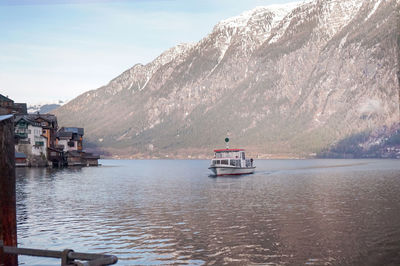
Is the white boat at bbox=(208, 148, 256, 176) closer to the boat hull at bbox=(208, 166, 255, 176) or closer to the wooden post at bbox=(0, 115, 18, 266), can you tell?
the boat hull at bbox=(208, 166, 255, 176)

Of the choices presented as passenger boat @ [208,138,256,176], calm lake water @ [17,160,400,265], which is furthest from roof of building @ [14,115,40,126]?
calm lake water @ [17,160,400,265]

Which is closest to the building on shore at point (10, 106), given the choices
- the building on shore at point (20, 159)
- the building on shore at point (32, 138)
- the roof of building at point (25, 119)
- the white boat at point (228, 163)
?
the building on shore at point (32, 138)

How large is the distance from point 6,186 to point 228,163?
12295cm

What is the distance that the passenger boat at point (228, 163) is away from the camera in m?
138

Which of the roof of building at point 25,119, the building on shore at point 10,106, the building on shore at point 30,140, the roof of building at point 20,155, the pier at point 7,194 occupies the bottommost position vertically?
the pier at point 7,194

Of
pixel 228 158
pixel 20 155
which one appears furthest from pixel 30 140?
pixel 228 158

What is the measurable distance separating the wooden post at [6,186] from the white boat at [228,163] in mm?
118403

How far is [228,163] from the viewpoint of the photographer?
459ft

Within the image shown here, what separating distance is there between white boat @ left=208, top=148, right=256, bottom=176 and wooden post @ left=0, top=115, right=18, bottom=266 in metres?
118

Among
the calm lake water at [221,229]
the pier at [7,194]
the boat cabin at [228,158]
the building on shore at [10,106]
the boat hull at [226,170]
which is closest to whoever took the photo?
the pier at [7,194]

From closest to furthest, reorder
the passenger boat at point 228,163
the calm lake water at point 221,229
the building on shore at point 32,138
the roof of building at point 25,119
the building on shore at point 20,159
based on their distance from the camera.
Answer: the calm lake water at point 221,229, the passenger boat at point 228,163, the roof of building at point 25,119, the building on shore at point 32,138, the building on shore at point 20,159

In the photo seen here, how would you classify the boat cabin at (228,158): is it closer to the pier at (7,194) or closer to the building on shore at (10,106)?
the building on shore at (10,106)

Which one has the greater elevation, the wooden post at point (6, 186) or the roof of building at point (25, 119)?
the roof of building at point (25, 119)

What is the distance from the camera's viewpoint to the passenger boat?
13785 cm
